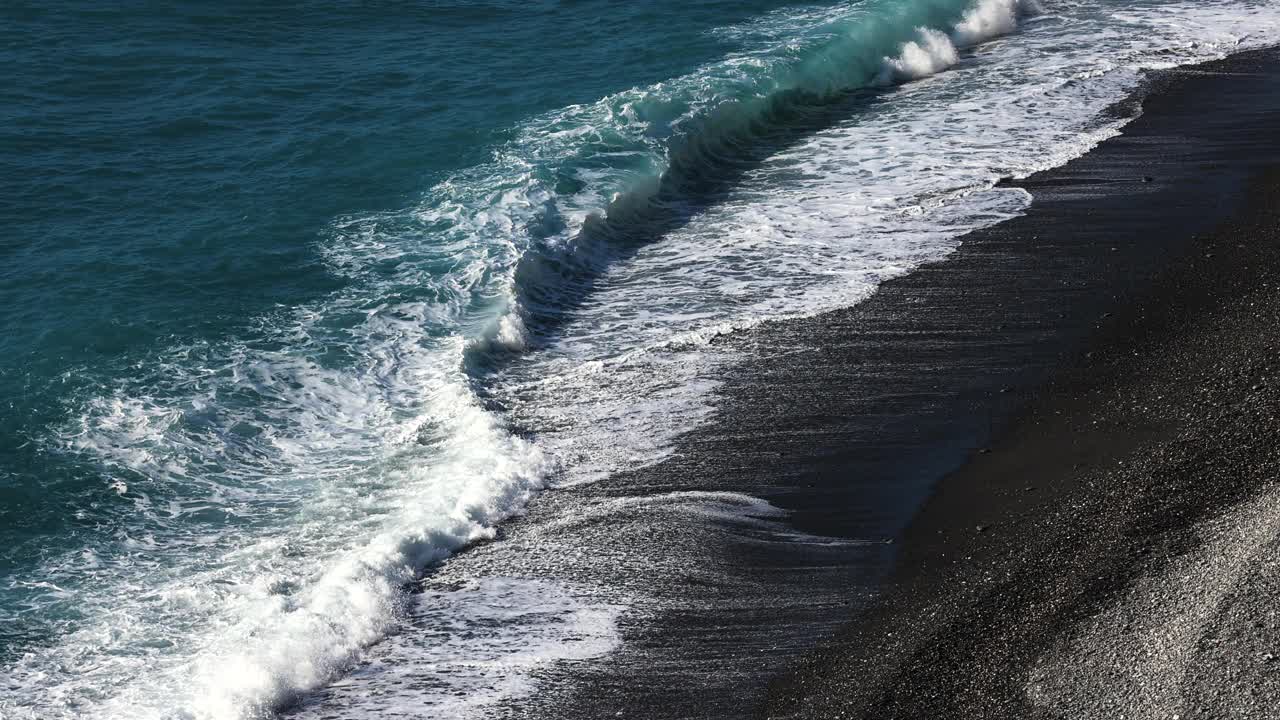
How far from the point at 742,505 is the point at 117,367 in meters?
6.90

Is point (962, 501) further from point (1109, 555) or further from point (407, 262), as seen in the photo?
point (407, 262)

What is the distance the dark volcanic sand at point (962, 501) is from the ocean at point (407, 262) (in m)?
0.43

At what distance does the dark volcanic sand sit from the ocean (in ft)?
1.41

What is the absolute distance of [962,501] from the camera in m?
10.8

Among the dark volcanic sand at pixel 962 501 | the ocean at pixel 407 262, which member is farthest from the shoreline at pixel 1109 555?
the ocean at pixel 407 262

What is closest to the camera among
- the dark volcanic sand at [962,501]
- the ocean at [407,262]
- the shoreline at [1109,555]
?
the shoreline at [1109,555]

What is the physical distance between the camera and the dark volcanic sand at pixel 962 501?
28.5 feet

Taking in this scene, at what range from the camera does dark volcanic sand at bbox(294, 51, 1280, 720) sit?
8.70 metres

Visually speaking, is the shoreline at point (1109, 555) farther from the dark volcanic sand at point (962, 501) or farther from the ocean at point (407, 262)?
the ocean at point (407, 262)

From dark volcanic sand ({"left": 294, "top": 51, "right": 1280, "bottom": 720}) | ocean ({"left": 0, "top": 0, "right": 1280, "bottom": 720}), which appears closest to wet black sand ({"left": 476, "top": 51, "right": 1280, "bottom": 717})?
dark volcanic sand ({"left": 294, "top": 51, "right": 1280, "bottom": 720})

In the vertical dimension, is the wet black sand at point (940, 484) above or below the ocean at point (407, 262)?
below

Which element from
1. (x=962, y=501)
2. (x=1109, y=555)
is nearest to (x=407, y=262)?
(x=962, y=501)

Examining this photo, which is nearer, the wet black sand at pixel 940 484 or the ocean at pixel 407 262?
the wet black sand at pixel 940 484

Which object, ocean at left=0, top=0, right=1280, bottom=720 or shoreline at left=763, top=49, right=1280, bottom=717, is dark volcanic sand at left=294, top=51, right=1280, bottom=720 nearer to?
shoreline at left=763, top=49, right=1280, bottom=717
